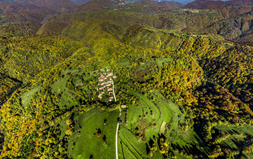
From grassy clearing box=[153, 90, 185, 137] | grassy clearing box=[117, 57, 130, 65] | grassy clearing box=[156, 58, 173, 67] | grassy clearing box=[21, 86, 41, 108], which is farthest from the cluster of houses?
grassy clearing box=[21, 86, 41, 108]

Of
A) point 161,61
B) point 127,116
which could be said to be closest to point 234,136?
point 127,116

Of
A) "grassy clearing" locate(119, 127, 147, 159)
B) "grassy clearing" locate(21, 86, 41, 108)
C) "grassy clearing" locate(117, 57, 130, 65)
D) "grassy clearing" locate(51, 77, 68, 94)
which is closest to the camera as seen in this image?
"grassy clearing" locate(119, 127, 147, 159)

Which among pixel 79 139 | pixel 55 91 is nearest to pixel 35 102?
pixel 55 91

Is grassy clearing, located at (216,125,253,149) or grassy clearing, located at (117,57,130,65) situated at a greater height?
grassy clearing, located at (117,57,130,65)

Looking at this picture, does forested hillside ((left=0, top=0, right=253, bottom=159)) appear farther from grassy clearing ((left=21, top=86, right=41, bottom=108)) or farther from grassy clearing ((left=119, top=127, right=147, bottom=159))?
grassy clearing ((left=21, top=86, right=41, bottom=108))

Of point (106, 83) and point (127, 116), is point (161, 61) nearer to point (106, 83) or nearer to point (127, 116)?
point (106, 83)

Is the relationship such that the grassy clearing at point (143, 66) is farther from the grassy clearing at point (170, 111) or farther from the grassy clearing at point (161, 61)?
the grassy clearing at point (170, 111)

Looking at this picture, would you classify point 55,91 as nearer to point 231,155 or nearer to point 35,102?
point 35,102

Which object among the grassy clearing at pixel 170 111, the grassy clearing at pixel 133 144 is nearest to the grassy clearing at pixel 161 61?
the grassy clearing at pixel 170 111
